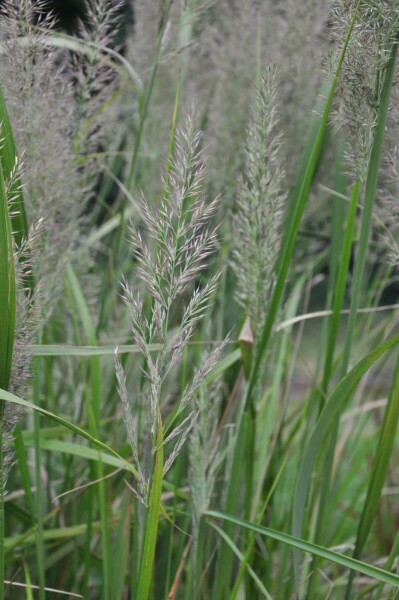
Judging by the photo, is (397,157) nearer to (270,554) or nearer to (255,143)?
(255,143)

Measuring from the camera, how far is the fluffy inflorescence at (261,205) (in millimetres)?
968

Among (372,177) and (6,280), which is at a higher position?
(372,177)

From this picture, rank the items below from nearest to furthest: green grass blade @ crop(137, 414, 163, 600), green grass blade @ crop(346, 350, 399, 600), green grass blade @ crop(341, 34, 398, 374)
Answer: green grass blade @ crop(137, 414, 163, 600) → green grass blade @ crop(341, 34, 398, 374) → green grass blade @ crop(346, 350, 399, 600)

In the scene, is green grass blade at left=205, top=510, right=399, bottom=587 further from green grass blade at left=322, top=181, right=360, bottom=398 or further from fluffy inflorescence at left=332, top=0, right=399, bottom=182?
fluffy inflorescence at left=332, top=0, right=399, bottom=182

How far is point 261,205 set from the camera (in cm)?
103

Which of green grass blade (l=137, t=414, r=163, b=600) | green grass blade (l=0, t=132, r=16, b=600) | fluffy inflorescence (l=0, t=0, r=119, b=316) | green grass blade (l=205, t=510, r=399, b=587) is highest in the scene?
fluffy inflorescence (l=0, t=0, r=119, b=316)

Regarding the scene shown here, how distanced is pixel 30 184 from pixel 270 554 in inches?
27.5

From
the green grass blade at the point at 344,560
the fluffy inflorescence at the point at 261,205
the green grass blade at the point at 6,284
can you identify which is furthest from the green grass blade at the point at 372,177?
the green grass blade at the point at 6,284

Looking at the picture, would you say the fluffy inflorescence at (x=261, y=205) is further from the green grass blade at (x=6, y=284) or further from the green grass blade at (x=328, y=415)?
the green grass blade at (x=6, y=284)

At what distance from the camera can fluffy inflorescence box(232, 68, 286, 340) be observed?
97 cm

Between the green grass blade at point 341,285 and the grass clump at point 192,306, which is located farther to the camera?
the green grass blade at point 341,285

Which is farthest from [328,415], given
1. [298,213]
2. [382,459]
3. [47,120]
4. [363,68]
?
[47,120]

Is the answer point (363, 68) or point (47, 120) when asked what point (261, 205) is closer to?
point (363, 68)

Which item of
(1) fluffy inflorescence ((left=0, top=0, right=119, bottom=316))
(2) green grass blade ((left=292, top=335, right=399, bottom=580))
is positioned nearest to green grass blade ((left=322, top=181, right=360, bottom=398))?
(2) green grass blade ((left=292, top=335, right=399, bottom=580))
